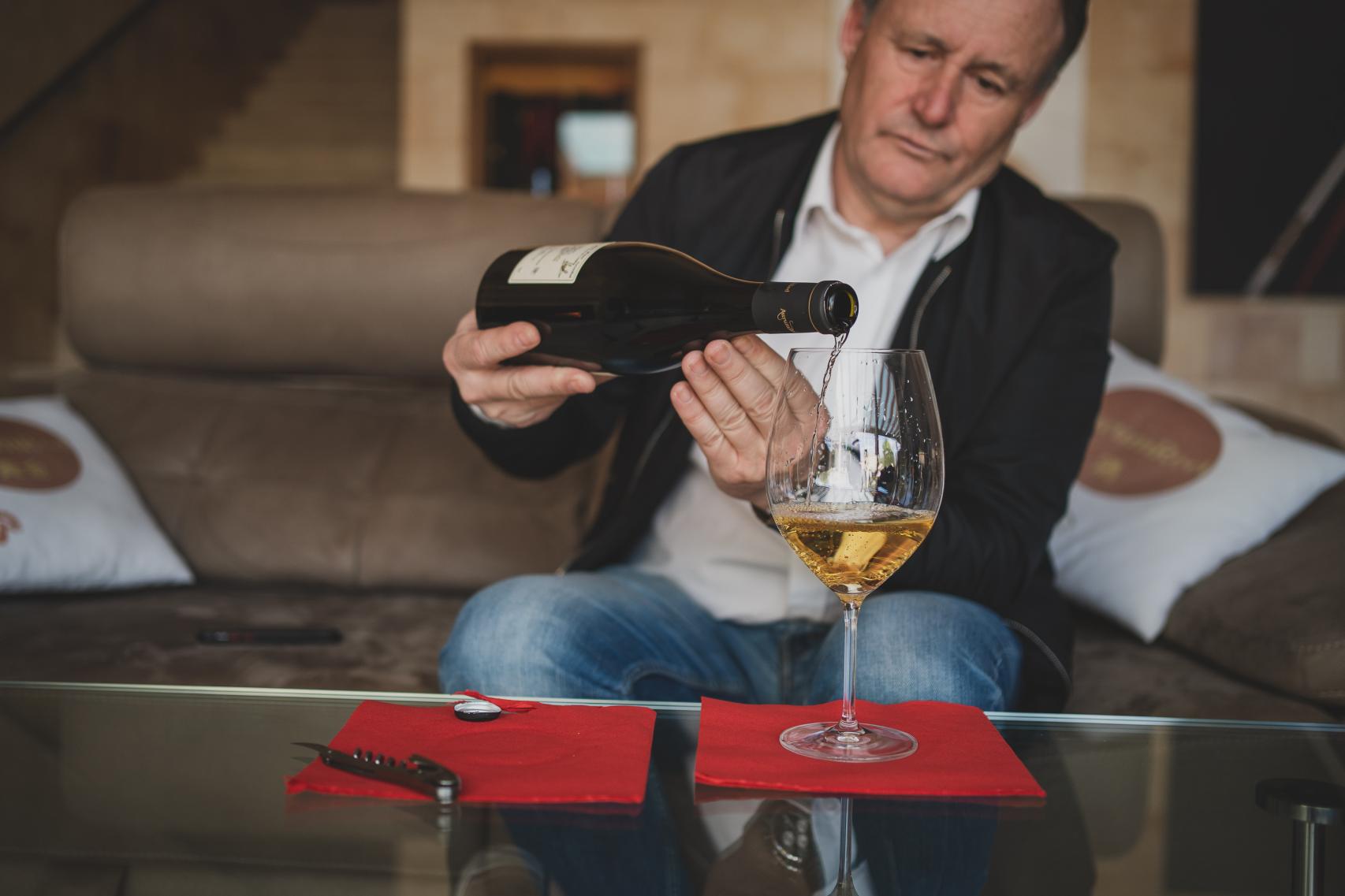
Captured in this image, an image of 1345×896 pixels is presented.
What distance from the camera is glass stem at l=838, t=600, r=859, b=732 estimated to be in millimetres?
681

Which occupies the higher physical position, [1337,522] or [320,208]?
[320,208]

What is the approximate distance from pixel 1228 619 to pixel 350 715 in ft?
3.30

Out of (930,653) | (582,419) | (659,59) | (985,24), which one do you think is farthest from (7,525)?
(659,59)

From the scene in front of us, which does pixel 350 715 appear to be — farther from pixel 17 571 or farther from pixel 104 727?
pixel 17 571

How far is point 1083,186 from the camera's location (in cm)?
455

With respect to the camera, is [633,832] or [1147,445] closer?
[633,832]

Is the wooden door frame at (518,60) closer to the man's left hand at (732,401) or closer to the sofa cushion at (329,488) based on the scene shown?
the sofa cushion at (329,488)

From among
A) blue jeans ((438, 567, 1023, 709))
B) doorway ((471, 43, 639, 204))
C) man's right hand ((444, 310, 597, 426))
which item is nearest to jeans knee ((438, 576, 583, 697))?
blue jeans ((438, 567, 1023, 709))

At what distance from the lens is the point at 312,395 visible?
194 centimetres

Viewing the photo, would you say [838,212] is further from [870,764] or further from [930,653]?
[870,764]

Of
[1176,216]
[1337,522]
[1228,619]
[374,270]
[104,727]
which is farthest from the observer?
[1176,216]

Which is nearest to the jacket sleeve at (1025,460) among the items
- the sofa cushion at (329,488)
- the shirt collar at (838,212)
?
the shirt collar at (838,212)

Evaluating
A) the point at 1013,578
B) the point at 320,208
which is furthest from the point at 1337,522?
the point at 320,208

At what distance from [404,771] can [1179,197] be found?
455 cm
